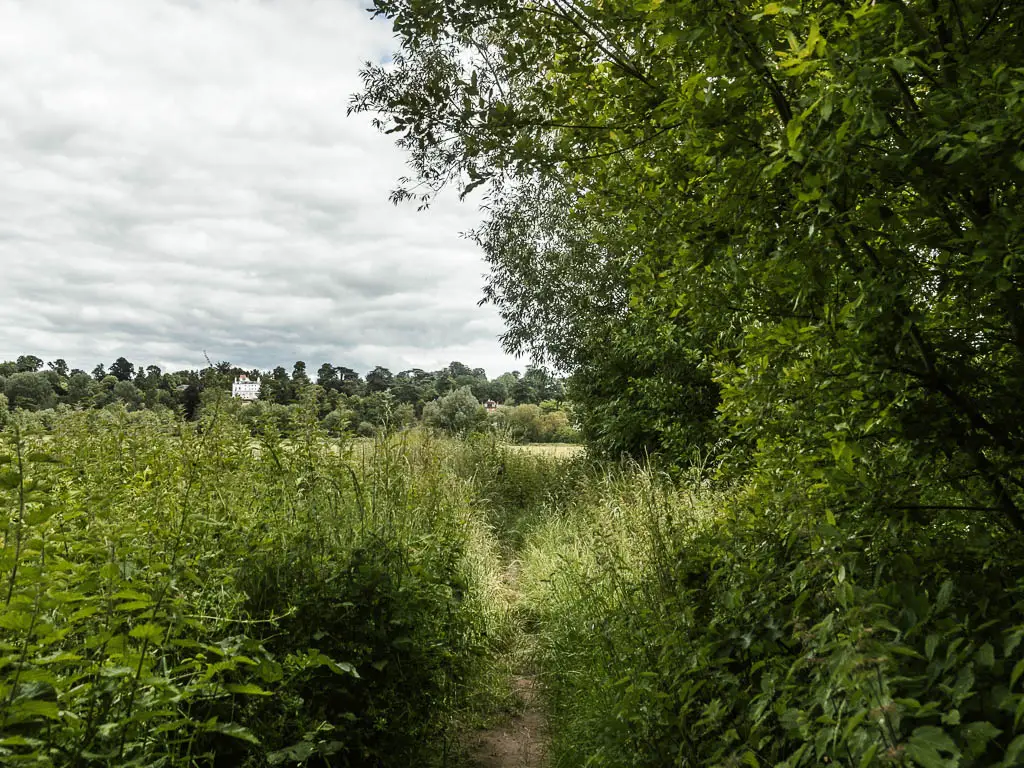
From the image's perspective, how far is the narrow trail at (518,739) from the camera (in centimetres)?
443

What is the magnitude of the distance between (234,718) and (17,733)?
128 cm

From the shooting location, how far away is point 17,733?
195cm

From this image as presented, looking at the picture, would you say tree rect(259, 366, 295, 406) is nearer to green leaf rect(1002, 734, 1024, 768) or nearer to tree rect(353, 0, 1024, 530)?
tree rect(353, 0, 1024, 530)

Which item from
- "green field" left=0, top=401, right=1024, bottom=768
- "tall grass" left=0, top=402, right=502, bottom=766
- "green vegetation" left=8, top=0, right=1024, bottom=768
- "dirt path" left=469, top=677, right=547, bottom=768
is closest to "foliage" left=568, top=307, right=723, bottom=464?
"green field" left=0, top=401, right=1024, bottom=768

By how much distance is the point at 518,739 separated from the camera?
15.7 feet

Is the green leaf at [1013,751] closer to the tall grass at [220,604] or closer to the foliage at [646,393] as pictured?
the tall grass at [220,604]

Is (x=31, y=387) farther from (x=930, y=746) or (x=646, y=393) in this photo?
(x=930, y=746)

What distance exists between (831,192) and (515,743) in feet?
14.1

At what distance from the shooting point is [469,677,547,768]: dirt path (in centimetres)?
442

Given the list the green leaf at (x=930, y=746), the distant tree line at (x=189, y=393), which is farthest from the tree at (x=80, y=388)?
the green leaf at (x=930, y=746)

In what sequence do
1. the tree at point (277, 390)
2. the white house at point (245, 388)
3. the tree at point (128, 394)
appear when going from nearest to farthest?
1. the white house at point (245, 388)
2. the tree at point (277, 390)
3. the tree at point (128, 394)

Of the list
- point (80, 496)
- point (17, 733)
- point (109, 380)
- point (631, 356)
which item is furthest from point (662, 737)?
point (631, 356)

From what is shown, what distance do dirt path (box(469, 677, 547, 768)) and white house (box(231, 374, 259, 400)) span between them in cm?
308

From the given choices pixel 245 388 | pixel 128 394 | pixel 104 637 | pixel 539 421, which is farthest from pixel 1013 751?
pixel 539 421
